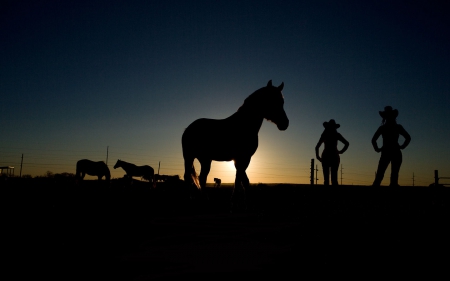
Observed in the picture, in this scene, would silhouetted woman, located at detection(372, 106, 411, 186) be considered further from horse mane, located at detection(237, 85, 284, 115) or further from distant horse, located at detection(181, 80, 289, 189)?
horse mane, located at detection(237, 85, 284, 115)

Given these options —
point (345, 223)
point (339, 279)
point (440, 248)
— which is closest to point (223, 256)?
point (339, 279)

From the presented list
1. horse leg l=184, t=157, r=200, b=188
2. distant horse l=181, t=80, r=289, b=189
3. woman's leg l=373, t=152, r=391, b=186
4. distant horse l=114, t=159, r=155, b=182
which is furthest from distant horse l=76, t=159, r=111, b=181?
woman's leg l=373, t=152, r=391, b=186

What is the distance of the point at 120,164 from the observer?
32.5 m

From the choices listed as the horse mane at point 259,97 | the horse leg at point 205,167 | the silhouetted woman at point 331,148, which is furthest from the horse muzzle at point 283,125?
the silhouetted woman at point 331,148

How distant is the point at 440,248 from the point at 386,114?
238 inches

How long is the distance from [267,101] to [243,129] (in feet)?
2.47

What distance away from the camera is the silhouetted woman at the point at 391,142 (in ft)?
26.1

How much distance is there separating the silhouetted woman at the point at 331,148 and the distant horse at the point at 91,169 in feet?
65.4

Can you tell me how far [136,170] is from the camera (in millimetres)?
31156

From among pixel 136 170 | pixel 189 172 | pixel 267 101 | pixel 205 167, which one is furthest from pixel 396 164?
pixel 136 170

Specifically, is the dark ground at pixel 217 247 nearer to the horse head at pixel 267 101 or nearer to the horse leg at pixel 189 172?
the horse head at pixel 267 101

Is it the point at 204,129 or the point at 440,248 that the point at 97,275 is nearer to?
the point at 440,248

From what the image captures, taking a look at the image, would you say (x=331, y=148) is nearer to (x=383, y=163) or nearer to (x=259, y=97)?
(x=383, y=163)

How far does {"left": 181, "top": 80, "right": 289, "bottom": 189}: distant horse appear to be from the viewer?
6.50 m
